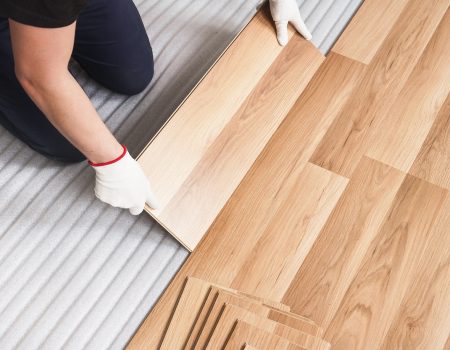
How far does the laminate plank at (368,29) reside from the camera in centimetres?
157

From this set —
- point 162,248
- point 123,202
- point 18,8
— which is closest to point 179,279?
point 162,248

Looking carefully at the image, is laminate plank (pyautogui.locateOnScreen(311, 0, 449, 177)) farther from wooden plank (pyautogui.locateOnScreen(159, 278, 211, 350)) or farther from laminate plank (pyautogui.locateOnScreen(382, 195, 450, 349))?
wooden plank (pyautogui.locateOnScreen(159, 278, 211, 350))

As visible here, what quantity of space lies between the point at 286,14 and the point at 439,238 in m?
0.76

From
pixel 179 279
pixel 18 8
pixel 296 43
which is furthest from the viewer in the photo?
pixel 296 43

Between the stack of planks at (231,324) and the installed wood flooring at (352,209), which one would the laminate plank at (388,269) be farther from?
the stack of planks at (231,324)

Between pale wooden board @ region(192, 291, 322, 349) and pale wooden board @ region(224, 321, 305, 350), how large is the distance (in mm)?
55

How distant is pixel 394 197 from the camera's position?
52.5 inches

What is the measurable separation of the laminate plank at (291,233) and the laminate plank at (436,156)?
24 cm

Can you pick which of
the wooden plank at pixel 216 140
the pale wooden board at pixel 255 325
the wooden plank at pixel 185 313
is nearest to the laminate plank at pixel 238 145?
the wooden plank at pixel 216 140

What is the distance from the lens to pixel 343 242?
4.18 ft

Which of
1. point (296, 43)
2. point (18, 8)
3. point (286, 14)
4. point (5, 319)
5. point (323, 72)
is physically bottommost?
point (5, 319)

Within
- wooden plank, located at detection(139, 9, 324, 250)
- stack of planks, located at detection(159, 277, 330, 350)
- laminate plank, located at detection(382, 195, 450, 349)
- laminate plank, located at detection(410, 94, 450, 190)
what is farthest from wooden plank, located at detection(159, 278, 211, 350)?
laminate plank, located at detection(410, 94, 450, 190)

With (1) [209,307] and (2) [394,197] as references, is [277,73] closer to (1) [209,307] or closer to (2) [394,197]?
(2) [394,197]

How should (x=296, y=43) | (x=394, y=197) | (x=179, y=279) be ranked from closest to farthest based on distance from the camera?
(x=179, y=279) < (x=394, y=197) < (x=296, y=43)
